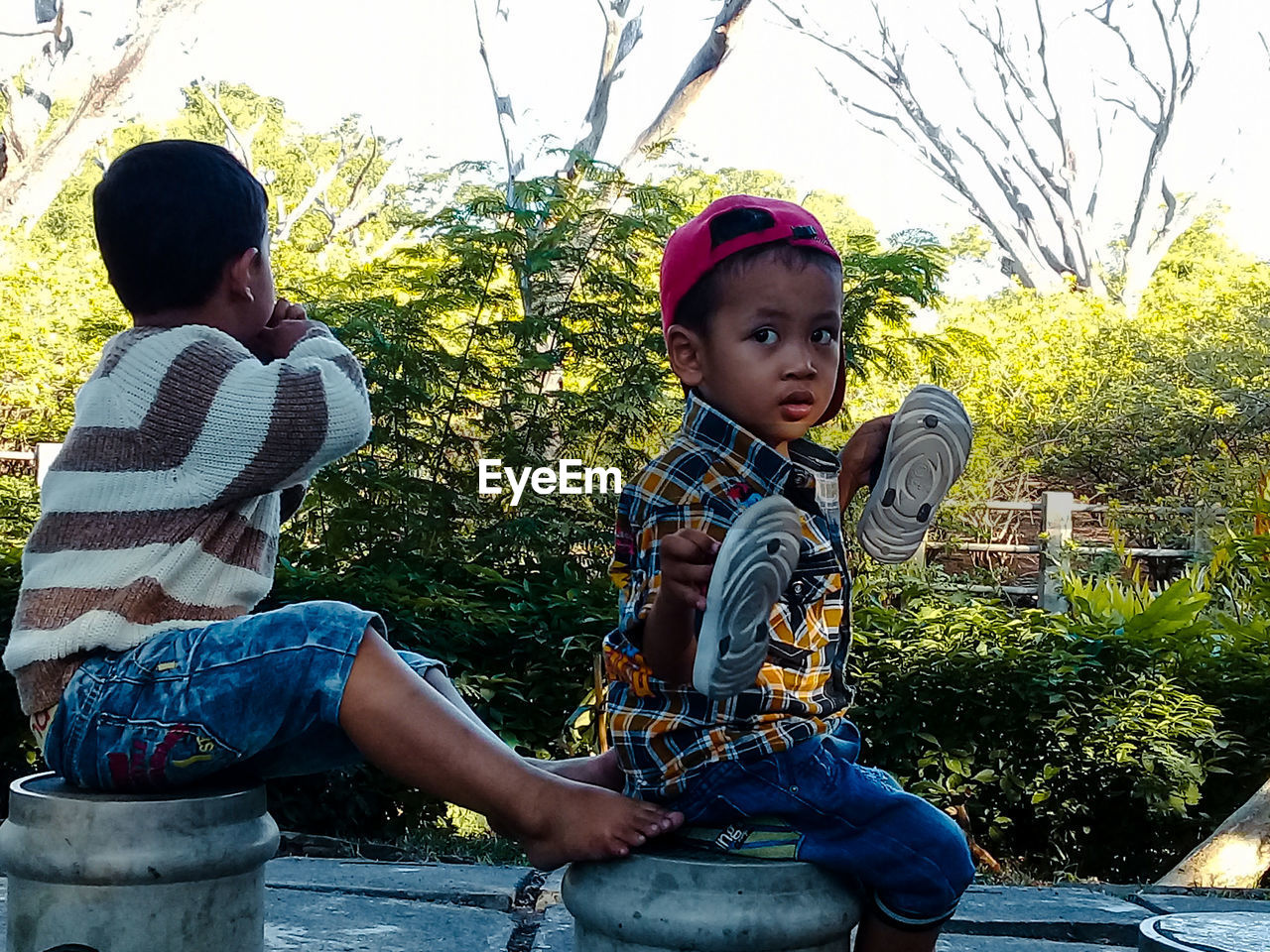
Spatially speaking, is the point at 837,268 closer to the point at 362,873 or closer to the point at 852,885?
the point at 852,885

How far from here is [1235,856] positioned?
3.78 metres

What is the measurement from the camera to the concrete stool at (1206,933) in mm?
1499

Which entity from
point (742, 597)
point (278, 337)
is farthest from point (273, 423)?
point (742, 597)

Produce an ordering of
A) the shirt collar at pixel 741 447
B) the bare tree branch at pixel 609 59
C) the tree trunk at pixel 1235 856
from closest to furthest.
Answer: the shirt collar at pixel 741 447 → the tree trunk at pixel 1235 856 → the bare tree branch at pixel 609 59

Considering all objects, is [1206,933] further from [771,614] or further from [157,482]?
[157,482]

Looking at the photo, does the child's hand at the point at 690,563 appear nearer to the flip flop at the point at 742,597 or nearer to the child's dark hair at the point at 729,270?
the flip flop at the point at 742,597

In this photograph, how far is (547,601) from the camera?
4309mm

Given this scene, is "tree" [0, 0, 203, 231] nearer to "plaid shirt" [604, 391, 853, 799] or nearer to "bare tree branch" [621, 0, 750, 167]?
"bare tree branch" [621, 0, 750, 167]

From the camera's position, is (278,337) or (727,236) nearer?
(727,236)

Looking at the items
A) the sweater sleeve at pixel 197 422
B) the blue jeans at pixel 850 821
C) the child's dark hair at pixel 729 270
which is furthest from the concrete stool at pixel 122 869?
the child's dark hair at pixel 729 270

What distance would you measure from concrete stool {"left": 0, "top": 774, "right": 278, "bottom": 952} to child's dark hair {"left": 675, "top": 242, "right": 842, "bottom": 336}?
96 centimetres

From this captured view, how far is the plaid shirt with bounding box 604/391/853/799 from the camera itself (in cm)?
171
